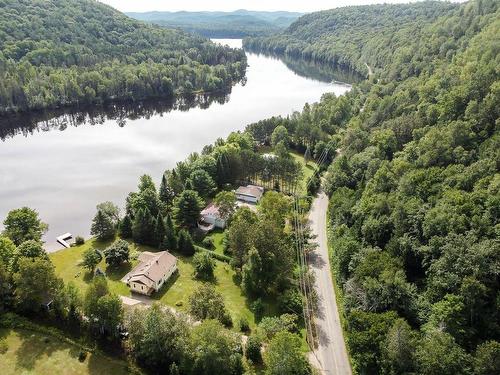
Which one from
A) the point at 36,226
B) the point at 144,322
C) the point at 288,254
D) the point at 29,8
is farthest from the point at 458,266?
the point at 29,8

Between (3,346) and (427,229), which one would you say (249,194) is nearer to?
(427,229)

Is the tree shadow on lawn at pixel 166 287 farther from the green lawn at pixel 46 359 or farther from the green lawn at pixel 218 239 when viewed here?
the green lawn at pixel 46 359

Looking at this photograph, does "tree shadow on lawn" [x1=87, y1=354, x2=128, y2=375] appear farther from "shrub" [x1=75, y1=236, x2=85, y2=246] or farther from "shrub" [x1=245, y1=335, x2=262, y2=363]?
"shrub" [x1=75, y1=236, x2=85, y2=246]

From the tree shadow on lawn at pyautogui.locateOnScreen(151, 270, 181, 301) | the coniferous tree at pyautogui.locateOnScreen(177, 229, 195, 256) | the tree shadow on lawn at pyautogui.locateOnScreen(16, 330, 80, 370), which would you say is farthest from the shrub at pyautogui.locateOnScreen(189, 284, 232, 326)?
the coniferous tree at pyautogui.locateOnScreen(177, 229, 195, 256)

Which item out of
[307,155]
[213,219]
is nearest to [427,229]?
[213,219]

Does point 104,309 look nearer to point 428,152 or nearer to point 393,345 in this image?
point 393,345
